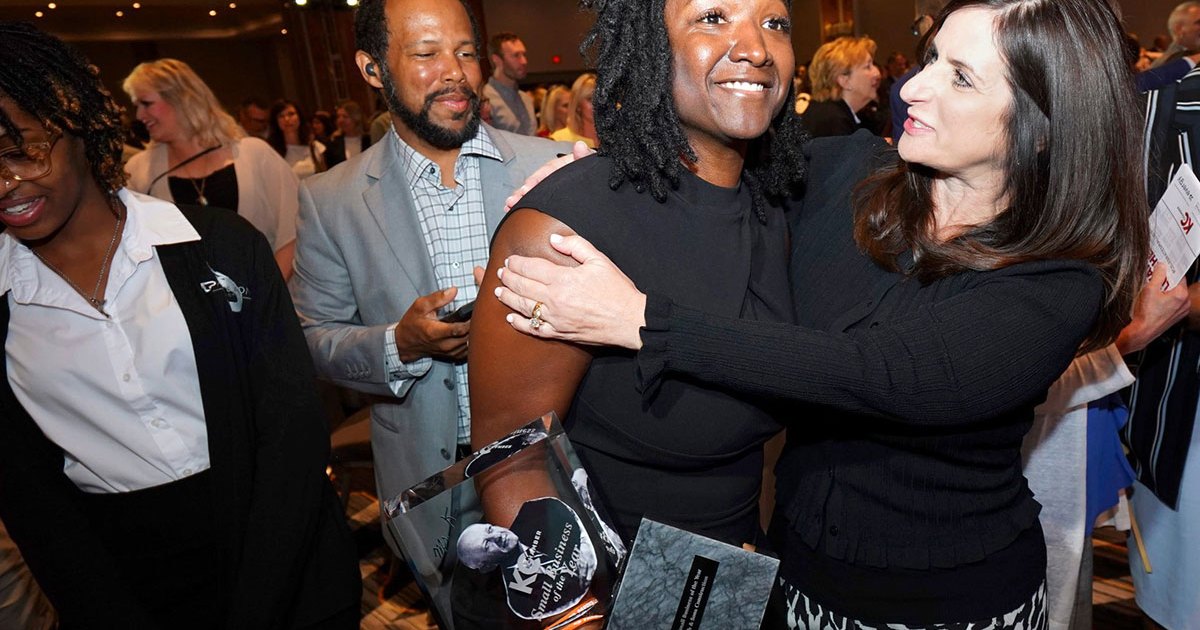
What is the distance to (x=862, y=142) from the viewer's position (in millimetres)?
1744

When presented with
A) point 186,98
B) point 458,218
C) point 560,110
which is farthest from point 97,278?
point 560,110

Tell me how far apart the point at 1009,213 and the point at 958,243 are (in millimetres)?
100

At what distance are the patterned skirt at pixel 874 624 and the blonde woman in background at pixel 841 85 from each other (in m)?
3.82

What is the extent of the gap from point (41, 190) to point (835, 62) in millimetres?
4512

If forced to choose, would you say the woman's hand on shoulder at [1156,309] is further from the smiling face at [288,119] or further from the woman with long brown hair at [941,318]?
the smiling face at [288,119]

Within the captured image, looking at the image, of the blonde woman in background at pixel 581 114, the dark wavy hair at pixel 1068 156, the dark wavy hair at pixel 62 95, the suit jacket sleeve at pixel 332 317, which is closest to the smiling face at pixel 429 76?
the suit jacket sleeve at pixel 332 317

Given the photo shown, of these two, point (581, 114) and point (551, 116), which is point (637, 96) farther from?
point (551, 116)

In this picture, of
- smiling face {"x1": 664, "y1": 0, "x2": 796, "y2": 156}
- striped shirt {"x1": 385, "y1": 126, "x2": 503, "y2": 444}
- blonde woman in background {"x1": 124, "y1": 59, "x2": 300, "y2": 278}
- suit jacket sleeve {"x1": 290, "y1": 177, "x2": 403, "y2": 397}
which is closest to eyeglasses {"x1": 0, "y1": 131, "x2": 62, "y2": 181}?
suit jacket sleeve {"x1": 290, "y1": 177, "x2": 403, "y2": 397}

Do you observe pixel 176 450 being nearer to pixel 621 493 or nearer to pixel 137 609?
pixel 137 609

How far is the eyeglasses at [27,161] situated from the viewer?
149 cm

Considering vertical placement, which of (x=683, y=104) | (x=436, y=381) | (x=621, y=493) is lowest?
(x=436, y=381)

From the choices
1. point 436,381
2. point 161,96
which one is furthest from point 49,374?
point 161,96

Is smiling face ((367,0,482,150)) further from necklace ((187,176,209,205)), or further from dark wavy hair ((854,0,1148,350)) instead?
necklace ((187,176,209,205))

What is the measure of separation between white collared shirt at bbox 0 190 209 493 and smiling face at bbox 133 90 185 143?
234 cm
